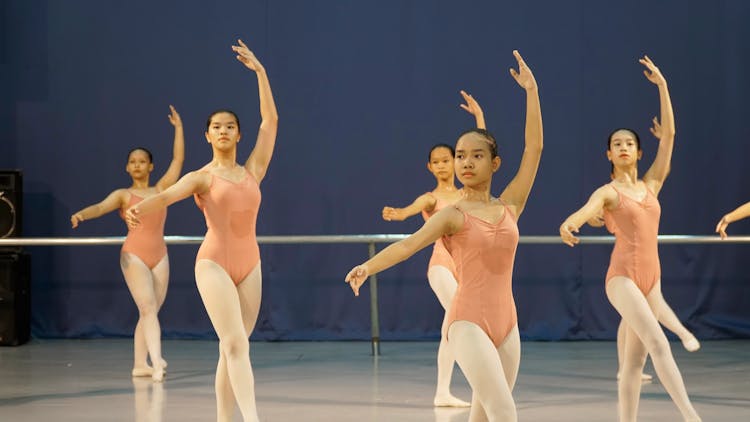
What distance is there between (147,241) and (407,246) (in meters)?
4.40

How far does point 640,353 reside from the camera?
203 inches

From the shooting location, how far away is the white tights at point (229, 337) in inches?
198

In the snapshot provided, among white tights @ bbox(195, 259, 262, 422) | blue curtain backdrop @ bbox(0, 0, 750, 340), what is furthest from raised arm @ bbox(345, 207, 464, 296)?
blue curtain backdrop @ bbox(0, 0, 750, 340)

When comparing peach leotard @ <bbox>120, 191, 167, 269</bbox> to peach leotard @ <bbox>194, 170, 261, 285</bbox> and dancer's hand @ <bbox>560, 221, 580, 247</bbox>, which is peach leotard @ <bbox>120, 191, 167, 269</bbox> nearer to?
peach leotard @ <bbox>194, 170, 261, 285</bbox>

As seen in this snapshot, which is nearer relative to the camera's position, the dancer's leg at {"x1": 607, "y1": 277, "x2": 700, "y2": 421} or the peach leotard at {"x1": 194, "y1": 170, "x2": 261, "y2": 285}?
the dancer's leg at {"x1": 607, "y1": 277, "x2": 700, "y2": 421}

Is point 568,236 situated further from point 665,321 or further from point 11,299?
point 11,299

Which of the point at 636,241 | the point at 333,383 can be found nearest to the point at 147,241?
the point at 333,383

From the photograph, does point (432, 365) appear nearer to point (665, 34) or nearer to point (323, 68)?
point (323, 68)

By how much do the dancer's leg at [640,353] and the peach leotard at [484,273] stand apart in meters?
1.39

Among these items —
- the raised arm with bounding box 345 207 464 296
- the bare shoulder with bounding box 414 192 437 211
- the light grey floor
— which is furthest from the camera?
the bare shoulder with bounding box 414 192 437 211

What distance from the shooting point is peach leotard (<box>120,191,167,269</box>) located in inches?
305

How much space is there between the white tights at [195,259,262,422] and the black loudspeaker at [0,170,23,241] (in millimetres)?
4535

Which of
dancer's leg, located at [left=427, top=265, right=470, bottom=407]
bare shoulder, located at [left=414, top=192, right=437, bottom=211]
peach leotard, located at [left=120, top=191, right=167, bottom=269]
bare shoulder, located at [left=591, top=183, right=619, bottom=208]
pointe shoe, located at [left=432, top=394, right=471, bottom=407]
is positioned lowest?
pointe shoe, located at [left=432, top=394, right=471, bottom=407]

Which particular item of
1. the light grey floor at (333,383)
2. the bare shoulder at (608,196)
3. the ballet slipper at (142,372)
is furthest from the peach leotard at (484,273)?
the ballet slipper at (142,372)
